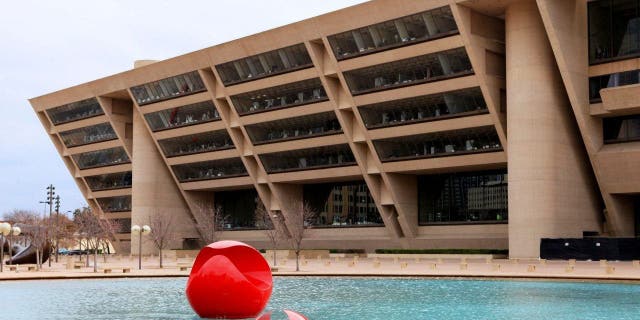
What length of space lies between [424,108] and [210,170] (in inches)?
1159

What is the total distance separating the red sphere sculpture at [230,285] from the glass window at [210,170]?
60443mm

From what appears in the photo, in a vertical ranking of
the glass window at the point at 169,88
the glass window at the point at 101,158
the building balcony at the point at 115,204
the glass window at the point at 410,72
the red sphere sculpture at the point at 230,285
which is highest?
the glass window at the point at 169,88

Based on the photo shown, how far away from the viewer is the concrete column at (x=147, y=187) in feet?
293

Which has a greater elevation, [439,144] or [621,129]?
[621,129]

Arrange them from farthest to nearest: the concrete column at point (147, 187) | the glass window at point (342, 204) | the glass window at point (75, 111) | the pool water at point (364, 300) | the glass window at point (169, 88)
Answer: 1. the glass window at point (75, 111)
2. the concrete column at point (147, 187)
3. the glass window at point (342, 204)
4. the glass window at point (169, 88)
5. the pool water at point (364, 300)

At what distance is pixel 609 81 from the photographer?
185 ft

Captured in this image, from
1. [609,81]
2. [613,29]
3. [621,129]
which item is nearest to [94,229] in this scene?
[609,81]

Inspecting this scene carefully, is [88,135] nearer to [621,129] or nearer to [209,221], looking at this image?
[209,221]

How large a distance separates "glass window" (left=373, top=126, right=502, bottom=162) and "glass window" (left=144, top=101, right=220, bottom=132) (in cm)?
1926

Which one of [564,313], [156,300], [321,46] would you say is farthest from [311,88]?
[564,313]

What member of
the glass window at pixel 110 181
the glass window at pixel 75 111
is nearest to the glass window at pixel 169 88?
the glass window at pixel 75 111

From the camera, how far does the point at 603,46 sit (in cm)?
5778

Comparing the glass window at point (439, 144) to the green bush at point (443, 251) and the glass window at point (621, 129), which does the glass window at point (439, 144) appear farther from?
the glass window at point (621, 129)

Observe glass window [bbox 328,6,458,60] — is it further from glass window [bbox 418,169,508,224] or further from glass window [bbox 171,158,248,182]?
glass window [bbox 171,158,248,182]
